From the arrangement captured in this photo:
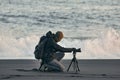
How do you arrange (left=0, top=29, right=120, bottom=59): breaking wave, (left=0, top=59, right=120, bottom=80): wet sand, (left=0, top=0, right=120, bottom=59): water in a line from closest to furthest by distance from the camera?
1. (left=0, top=59, right=120, bottom=80): wet sand
2. (left=0, top=29, right=120, bottom=59): breaking wave
3. (left=0, top=0, right=120, bottom=59): water

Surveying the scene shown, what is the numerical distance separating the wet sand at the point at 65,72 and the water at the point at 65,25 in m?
3.89

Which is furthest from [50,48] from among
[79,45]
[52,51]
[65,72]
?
[79,45]

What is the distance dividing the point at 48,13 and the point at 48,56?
961 inches

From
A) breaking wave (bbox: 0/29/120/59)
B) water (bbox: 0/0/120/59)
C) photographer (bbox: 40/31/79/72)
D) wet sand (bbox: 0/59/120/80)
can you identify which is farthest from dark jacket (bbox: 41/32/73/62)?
water (bbox: 0/0/120/59)

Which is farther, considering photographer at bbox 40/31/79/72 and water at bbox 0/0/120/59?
water at bbox 0/0/120/59

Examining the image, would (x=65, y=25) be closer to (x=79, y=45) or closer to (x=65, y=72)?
(x=79, y=45)

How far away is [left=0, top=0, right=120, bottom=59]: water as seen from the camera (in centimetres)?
2628

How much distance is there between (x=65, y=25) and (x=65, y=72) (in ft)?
65.2

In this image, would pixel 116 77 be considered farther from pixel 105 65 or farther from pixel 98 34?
pixel 98 34

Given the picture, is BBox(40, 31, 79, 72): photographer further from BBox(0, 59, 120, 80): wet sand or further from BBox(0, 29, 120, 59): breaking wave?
BBox(0, 29, 120, 59): breaking wave

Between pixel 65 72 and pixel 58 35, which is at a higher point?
pixel 58 35

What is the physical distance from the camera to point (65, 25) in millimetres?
37000

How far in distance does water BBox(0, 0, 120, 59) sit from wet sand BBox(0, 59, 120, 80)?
12.8ft

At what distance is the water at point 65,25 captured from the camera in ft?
86.2
